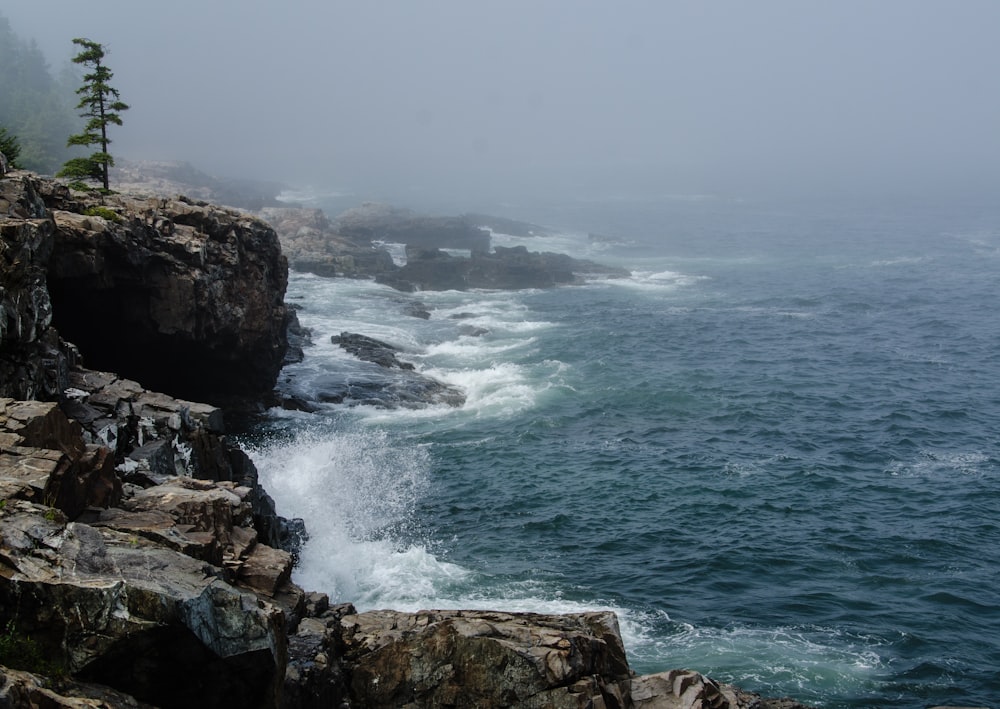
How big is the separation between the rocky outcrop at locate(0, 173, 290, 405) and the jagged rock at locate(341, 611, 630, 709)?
17131 millimetres

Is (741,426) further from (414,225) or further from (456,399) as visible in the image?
(414,225)

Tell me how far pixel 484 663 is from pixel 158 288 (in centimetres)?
3174

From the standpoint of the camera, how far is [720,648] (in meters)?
29.4

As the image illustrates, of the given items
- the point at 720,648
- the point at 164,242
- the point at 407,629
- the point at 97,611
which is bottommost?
the point at 720,648

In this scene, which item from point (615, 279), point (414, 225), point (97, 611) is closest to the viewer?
point (97, 611)

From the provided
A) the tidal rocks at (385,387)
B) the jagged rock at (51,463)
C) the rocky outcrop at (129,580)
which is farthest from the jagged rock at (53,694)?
the tidal rocks at (385,387)

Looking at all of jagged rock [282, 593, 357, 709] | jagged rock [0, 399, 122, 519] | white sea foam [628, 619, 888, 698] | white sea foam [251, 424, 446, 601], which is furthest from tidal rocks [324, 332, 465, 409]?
jagged rock [282, 593, 357, 709]

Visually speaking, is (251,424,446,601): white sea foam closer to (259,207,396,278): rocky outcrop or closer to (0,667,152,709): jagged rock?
(0,667,152,709): jagged rock

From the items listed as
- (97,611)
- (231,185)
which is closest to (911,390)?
(97,611)

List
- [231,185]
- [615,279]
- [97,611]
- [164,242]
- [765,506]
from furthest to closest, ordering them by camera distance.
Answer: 1. [231,185]
2. [615,279]
3. [164,242]
4. [765,506]
5. [97,611]

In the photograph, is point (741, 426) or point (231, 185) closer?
point (741, 426)

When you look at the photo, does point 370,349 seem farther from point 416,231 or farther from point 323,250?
point 416,231

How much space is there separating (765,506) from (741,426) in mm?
11260

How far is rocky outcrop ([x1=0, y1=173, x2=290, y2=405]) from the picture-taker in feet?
116
